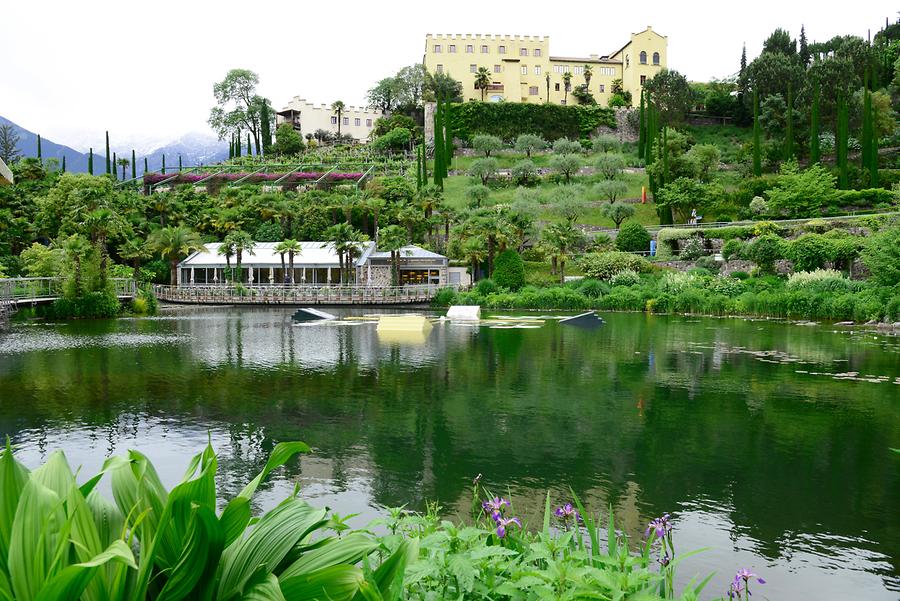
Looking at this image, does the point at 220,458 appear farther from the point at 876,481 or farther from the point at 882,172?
the point at 882,172

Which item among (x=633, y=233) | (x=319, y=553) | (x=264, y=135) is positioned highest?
(x=264, y=135)

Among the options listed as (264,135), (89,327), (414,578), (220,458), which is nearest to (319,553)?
(414,578)

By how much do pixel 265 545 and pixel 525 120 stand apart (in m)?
78.6

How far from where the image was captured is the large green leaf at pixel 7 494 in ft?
7.75

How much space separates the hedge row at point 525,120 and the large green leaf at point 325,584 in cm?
7454

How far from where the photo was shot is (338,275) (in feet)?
163

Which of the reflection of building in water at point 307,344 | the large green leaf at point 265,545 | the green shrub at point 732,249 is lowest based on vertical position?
the reflection of building in water at point 307,344

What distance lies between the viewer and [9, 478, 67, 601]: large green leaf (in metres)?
2.19

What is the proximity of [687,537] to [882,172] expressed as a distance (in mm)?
56901

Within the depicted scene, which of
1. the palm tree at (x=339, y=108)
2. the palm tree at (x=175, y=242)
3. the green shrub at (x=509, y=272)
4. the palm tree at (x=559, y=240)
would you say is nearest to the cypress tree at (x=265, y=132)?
the palm tree at (x=339, y=108)

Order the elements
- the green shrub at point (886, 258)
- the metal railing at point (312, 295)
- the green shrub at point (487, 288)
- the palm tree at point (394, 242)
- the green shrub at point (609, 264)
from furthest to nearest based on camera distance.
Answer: the palm tree at point (394, 242)
the metal railing at point (312, 295)
the green shrub at point (609, 264)
the green shrub at point (487, 288)
the green shrub at point (886, 258)

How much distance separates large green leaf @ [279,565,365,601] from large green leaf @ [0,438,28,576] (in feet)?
3.02

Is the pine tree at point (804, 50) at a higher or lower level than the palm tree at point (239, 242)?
higher

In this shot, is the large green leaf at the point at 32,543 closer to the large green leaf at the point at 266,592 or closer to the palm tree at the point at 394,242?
the large green leaf at the point at 266,592
